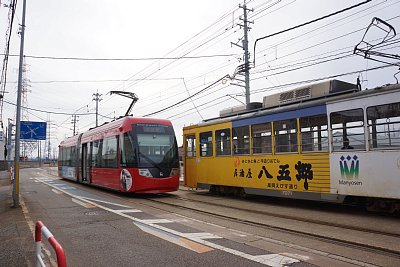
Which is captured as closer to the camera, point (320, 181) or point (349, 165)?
point (349, 165)

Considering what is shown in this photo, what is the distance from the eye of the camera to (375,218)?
9.27 metres

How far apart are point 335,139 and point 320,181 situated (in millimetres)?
1292

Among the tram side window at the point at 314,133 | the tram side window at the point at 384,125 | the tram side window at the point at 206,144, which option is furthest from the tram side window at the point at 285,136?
the tram side window at the point at 206,144

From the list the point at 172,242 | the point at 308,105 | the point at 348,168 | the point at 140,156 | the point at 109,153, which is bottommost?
the point at 172,242

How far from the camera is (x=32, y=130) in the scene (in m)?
37.7

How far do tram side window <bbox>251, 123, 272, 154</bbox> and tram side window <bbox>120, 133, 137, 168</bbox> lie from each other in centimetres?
505

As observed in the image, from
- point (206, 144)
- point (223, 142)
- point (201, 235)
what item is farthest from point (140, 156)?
point (201, 235)

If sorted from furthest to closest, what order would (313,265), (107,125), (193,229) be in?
(107,125) < (193,229) < (313,265)

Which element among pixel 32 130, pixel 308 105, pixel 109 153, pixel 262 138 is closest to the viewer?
pixel 308 105

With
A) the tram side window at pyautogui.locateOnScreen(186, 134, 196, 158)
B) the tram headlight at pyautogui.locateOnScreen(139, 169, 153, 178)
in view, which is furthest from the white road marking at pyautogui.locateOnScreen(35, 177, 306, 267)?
the tram side window at pyautogui.locateOnScreen(186, 134, 196, 158)

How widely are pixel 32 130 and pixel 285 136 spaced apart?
3284cm

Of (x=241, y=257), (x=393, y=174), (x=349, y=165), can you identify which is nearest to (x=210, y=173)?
(x=349, y=165)

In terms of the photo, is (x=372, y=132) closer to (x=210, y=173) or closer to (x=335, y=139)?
(x=335, y=139)

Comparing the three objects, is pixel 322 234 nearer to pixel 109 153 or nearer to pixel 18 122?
pixel 18 122
